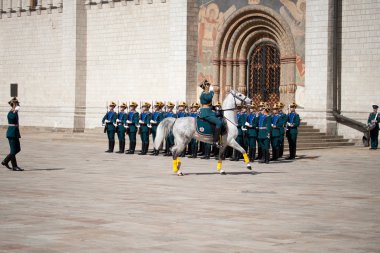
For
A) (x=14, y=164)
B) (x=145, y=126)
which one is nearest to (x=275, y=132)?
(x=145, y=126)

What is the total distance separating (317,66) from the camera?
29812mm

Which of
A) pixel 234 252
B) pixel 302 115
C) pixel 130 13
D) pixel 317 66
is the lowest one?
pixel 234 252

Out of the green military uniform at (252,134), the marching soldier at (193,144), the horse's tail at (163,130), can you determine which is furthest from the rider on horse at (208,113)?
the marching soldier at (193,144)

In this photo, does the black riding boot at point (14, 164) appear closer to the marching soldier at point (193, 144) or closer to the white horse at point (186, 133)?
the white horse at point (186, 133)

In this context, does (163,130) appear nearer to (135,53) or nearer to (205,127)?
(205,127)

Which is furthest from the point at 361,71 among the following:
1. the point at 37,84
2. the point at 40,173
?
the point at 37,84

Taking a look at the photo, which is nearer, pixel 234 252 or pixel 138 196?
pixel 234 252

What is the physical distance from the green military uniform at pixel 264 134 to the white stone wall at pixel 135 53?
11261 millimetres

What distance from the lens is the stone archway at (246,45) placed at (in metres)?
31.2

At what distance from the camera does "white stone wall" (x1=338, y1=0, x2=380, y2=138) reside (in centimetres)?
2878

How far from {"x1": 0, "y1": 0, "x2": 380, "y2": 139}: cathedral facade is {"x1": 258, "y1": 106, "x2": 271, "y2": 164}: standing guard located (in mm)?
7006

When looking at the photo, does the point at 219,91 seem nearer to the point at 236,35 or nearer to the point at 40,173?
the point at 236,35

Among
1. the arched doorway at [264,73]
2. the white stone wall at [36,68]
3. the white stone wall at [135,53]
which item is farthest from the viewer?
the white stone wall at [36,68]

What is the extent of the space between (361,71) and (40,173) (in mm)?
15531
